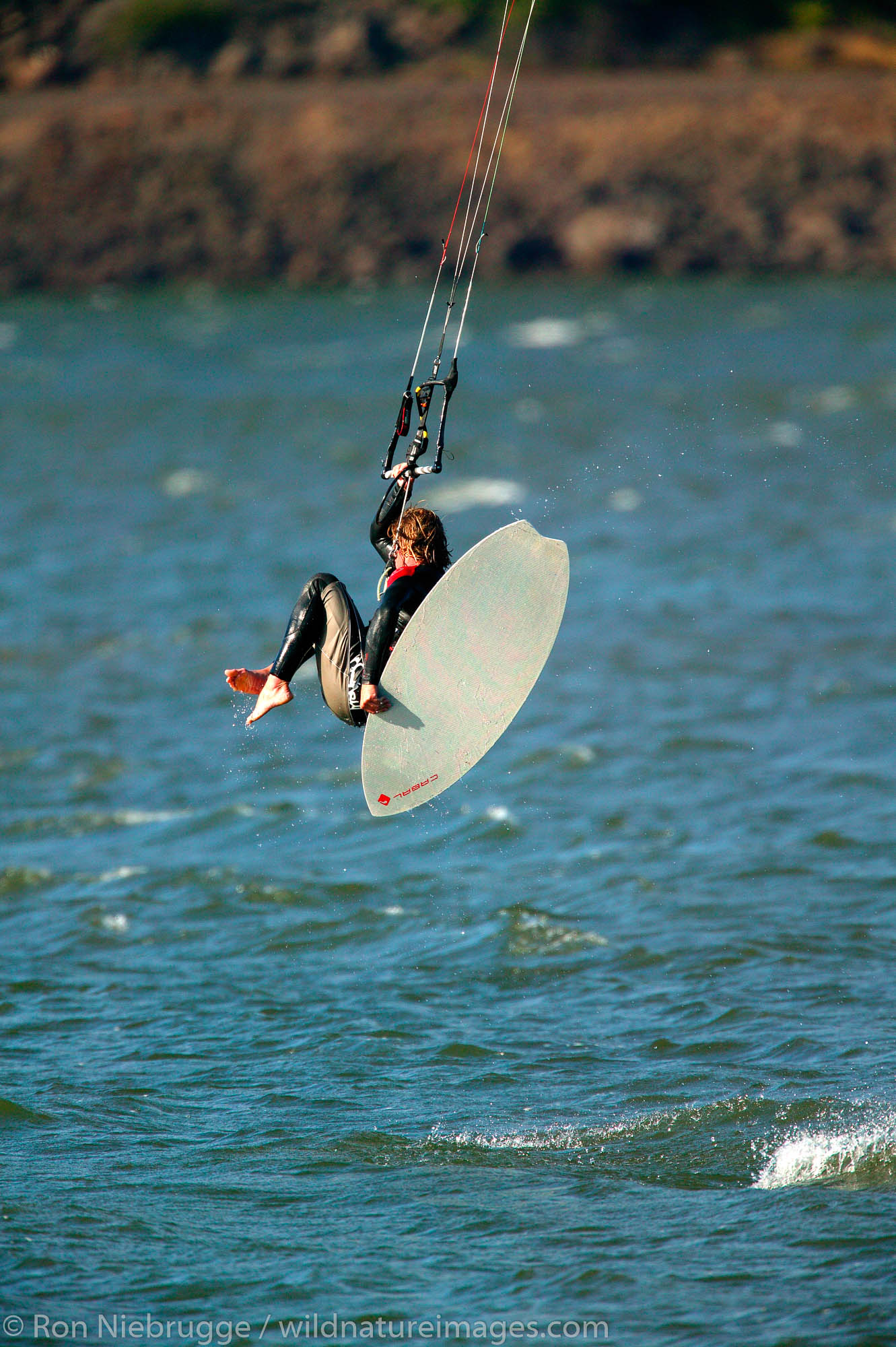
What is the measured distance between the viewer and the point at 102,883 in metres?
13.3

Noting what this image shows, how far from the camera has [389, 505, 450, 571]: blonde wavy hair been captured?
30.1ft

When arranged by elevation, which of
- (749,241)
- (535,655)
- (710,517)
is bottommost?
(749,241)

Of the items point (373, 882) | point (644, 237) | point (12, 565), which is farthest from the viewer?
point (644, 237)

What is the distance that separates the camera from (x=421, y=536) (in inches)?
362

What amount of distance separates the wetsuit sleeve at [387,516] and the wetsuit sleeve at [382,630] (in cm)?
24

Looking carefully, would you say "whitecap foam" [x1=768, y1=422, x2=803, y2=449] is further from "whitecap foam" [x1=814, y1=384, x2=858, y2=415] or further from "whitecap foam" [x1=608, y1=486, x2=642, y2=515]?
"whitecap foam" [x1=608, y1=486, x2=642, y2=515]

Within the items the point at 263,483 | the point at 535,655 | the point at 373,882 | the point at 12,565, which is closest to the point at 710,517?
the point at 263,483

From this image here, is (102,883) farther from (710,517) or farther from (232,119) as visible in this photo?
(232,119)

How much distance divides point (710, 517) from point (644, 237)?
27.5 meters

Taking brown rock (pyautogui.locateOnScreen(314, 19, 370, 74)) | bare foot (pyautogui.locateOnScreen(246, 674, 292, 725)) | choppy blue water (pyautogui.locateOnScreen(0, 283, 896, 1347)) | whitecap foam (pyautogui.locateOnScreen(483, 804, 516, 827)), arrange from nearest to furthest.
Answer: choppy blue water (pyautogui.locateOnScreen(0, 283, 896, 1347)) < bare foot (pyautogui.locateOnScreen(246, 674, 292, 725)) < whitecap foam (pyautogui.locateOnScreen(483, 804, 516, 827)) < brown rock (pyautogui.locateOnScreen(314, 19, 370, 74))

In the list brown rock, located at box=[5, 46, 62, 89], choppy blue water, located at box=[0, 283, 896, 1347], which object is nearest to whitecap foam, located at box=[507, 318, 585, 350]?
choppy blue water, located at box=[0, 283, 896, 1347]

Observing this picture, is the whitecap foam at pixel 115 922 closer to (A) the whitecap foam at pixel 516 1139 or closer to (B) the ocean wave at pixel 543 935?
(B) the ocean wave at pixel 543 935

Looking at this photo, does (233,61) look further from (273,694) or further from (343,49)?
(273,694)

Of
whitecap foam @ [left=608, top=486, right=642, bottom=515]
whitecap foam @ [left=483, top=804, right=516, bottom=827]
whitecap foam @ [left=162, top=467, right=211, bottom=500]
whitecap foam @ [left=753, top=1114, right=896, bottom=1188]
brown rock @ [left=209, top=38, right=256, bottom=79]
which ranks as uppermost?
brown rock @ [left=209, top=38, right=256, bottom=79]
